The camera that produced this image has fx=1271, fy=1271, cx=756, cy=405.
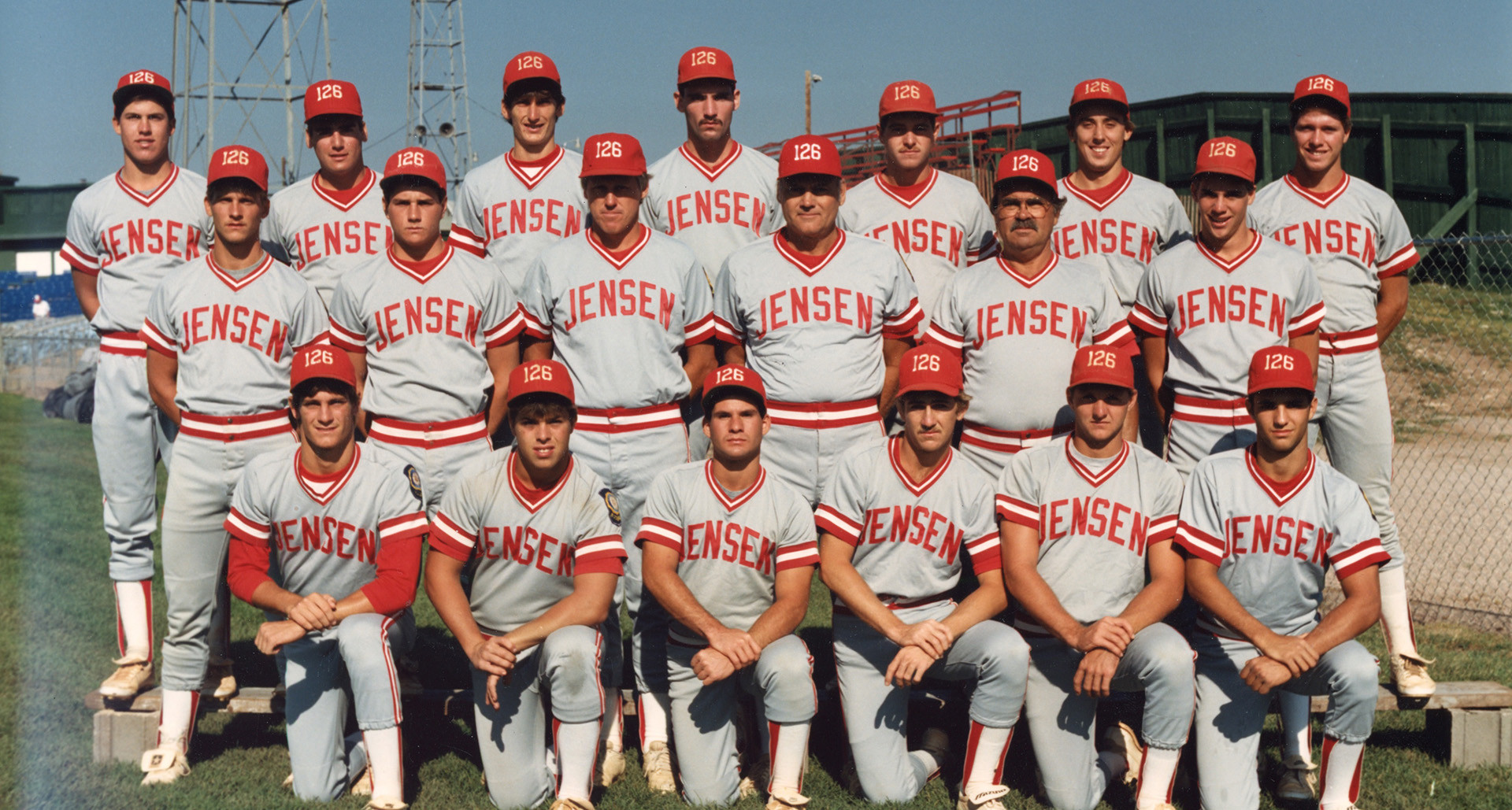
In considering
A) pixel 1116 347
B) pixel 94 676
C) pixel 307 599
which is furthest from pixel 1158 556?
pixel 94 676

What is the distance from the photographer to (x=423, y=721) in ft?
18.1

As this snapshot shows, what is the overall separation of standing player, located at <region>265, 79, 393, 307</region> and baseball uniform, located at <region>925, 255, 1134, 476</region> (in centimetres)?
252

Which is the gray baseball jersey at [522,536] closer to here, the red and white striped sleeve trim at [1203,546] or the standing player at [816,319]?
the standing player at [816,319]

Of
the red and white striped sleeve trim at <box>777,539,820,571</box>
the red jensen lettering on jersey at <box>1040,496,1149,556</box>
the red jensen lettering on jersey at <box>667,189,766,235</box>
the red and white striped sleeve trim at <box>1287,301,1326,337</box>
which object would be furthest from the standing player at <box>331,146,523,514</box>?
the red and white striped sleeve trim at <box>1287,301,1326,337</box>

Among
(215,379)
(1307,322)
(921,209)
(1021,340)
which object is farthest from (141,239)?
(1307,322)

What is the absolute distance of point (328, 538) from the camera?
4.68 meters

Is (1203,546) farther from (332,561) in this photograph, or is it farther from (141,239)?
(141,239)

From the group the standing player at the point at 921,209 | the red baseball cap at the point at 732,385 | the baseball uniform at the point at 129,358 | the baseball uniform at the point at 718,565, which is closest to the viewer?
the red baseball cap at the point at 732,385

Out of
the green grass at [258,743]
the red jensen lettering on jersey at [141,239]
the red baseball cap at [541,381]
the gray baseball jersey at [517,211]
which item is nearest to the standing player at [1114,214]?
the green grass at [258,743]

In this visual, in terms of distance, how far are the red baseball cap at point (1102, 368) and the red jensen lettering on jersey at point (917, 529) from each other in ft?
2.27

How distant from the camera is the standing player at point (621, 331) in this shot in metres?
5.08

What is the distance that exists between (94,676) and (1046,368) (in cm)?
455

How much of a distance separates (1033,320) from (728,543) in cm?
151

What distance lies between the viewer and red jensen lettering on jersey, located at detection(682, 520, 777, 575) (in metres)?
4.63
